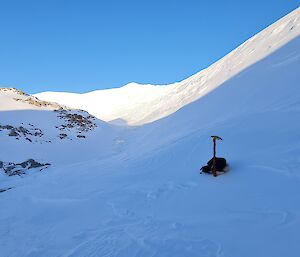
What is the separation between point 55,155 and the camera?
74.8 ft

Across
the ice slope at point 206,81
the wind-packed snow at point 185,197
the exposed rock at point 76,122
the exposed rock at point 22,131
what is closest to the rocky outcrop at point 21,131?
the exposed rock at point 22,131

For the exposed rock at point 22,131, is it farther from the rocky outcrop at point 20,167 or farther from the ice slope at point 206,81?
the ice slope at point 206,81

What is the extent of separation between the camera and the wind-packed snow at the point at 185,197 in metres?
6.82

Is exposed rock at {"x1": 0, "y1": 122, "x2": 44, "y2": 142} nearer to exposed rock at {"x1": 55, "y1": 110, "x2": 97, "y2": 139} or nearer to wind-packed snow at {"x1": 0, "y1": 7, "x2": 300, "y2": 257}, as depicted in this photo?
exposed rock at {"x1": 55, "y1": 110, "x2": 97, "y2": 139}

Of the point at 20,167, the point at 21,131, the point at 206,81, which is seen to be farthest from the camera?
the point at 206,81

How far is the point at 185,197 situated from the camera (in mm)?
9656

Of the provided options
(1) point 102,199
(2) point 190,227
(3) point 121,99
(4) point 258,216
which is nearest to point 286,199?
(4) point 258,216

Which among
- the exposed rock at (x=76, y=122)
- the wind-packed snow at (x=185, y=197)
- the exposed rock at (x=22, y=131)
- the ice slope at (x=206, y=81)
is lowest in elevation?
the wind-packed snow at (x=185, y=197)

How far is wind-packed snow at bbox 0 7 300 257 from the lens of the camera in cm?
682

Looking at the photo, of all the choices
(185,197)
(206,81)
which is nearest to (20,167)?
(185,197)

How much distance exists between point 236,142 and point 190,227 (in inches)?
236

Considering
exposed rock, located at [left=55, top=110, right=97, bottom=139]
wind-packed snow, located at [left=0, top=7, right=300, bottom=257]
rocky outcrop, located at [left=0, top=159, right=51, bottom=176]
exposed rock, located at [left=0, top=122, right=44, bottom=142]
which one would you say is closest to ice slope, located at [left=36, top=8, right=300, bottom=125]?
exposed rock, located at [left=55, top=110, right=97, bottom=139]

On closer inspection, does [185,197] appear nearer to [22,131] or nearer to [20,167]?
[20,167]

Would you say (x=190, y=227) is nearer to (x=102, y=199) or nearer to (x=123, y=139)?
(x=102, y=199)
